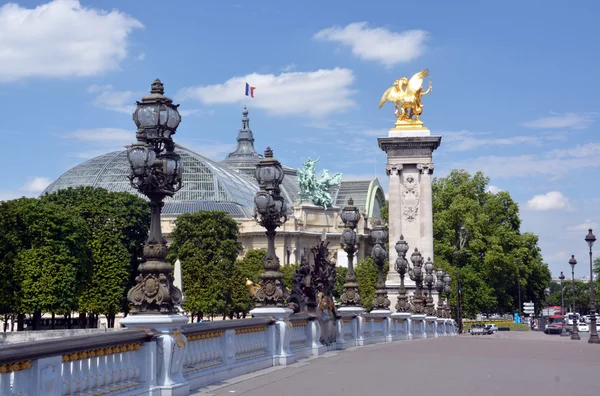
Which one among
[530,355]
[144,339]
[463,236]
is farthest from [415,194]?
[144,339]

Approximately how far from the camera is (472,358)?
2452 centimetres

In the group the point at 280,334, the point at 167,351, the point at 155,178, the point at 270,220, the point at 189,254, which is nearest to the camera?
the point at 167,351

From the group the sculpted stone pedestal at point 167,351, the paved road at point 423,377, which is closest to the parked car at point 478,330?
the paved road at point 423,377

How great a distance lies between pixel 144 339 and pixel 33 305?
54.1 m

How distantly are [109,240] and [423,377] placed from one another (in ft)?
201

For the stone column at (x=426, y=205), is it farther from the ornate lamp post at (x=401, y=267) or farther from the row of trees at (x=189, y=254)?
the ornate lamp post at (x=401, y=267)

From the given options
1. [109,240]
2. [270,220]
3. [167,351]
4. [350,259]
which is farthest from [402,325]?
[109,240]

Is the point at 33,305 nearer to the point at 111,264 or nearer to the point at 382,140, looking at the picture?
the point at 111,264

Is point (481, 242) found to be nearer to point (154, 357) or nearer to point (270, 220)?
point (270, 220)

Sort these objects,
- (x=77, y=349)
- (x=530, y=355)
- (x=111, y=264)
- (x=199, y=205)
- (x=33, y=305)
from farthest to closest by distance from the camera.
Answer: (x=199, y=205)
(x=111, y=264)
(x=33, y=305)
(x=530, y=355)
(x=77, y=349)

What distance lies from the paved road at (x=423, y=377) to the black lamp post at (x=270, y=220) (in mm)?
1735

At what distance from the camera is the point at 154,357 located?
13.5 m

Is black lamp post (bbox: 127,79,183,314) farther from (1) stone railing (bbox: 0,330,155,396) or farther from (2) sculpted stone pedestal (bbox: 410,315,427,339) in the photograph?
(2) sculpted stone pedestal (bbox: 410,315,427,339)

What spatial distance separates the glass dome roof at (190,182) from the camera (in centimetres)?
16350
